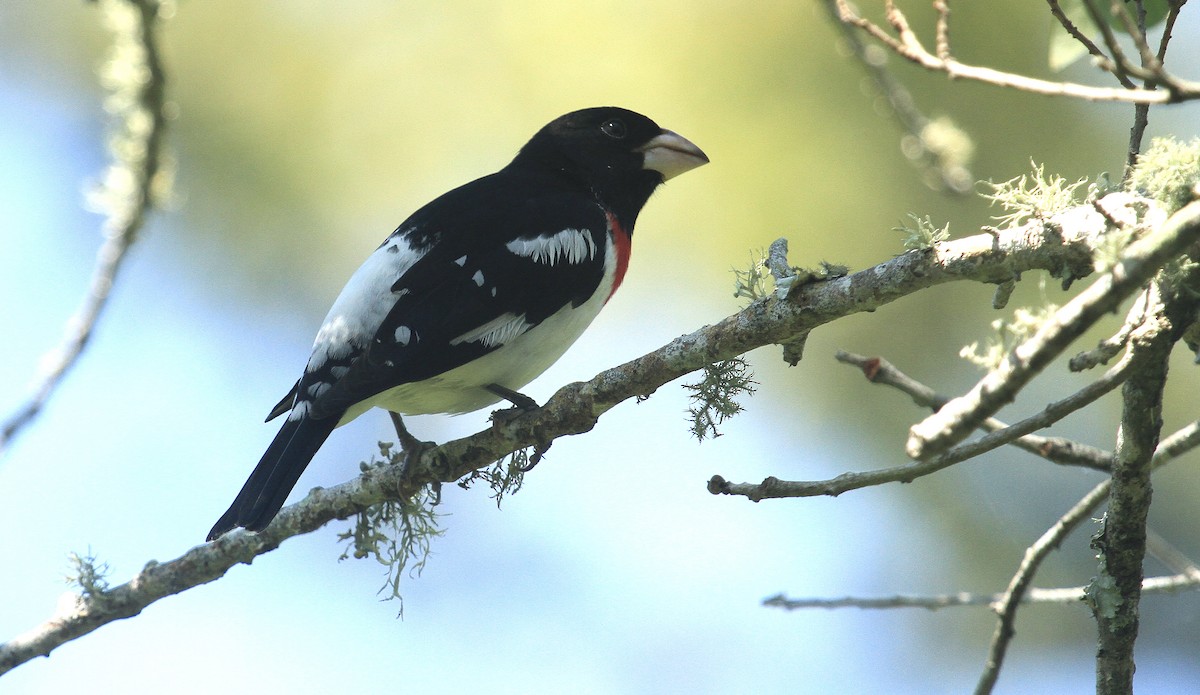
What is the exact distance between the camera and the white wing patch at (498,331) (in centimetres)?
381

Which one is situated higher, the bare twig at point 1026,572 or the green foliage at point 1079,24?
the green foliage at point 1079,24

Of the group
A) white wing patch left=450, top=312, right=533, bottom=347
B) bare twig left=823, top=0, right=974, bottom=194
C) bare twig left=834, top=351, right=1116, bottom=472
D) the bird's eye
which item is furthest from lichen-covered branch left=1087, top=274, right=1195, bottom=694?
the bird's eye

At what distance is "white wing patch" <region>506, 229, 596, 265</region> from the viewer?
160 inches

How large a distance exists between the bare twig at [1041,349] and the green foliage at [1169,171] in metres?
0.70

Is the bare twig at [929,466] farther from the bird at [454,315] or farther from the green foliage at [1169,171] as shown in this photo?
the bird at [454,315]

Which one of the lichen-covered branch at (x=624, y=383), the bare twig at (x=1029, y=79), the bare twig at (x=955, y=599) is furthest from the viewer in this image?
the bare twig at (x=955, y=599)

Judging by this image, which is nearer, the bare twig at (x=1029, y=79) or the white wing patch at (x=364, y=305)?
the bare twig at (x=1029, y=79)

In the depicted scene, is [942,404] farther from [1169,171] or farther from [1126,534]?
[1169,171]

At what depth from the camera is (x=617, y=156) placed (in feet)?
16.1

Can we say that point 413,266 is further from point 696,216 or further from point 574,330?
point 696,216

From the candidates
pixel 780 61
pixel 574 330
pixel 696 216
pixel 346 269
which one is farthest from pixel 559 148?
pixel 346 269

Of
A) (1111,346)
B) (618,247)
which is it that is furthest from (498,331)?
(1111,346)

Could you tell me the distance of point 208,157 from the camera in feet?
22.3

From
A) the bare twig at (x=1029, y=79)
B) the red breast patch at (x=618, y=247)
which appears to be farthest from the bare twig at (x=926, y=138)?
the red breast patch at (x=618, y=247)
